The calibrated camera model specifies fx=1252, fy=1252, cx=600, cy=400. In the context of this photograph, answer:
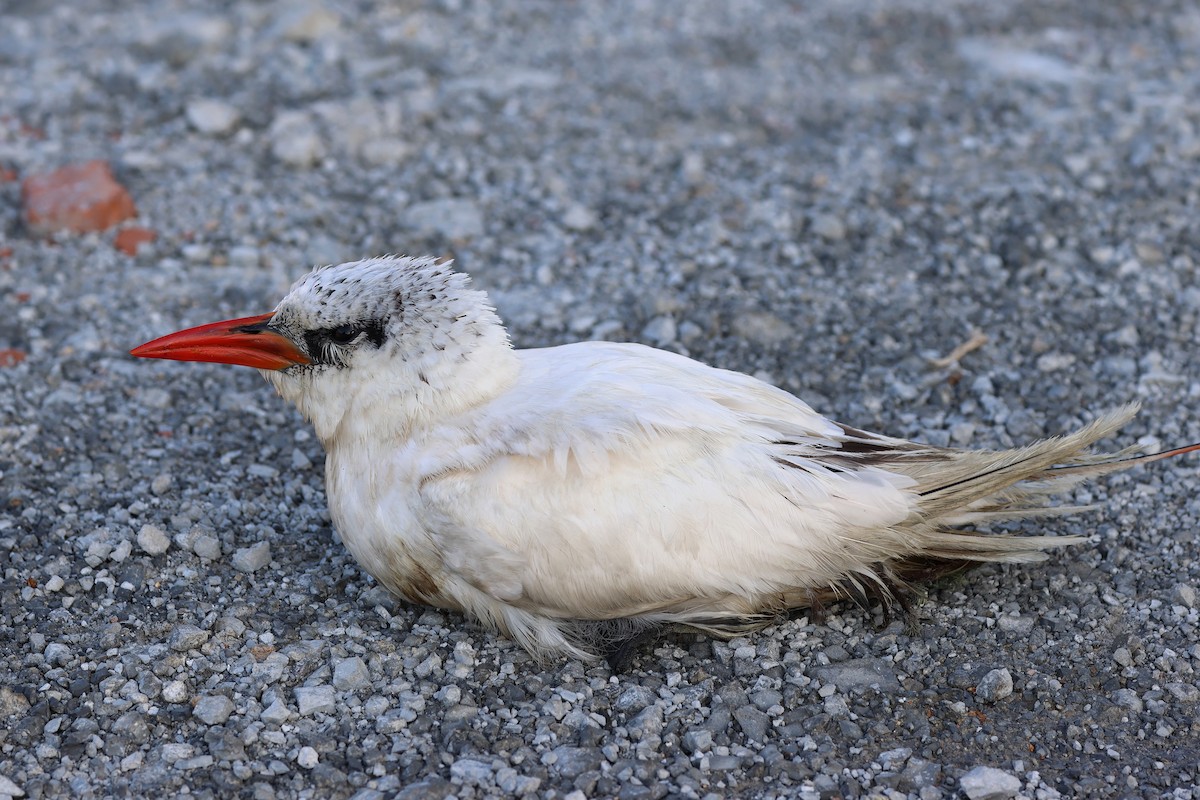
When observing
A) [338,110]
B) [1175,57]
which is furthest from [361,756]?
[1175,57]

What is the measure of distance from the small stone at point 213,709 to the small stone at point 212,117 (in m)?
4.75

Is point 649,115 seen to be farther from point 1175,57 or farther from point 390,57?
point 1175,57

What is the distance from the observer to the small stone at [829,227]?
7020 mm

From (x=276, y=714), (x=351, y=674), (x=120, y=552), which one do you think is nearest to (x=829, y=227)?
(x=351, y=674)

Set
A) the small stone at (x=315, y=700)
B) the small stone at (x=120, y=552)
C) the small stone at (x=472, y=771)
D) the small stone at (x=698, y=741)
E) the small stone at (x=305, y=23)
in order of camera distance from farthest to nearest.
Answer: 1. the small stone at (x=305, y=23)
2. the small stone at (x=120, y=552)
3. the small stone at (x=315, y=700)
4. the small stone at (x=698, y=741)
5. the small stone at (x=472, y=771)

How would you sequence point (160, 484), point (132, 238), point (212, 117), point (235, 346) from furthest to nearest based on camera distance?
point (212, 117), point (132, 238), point (160, 484), point (235, 346)

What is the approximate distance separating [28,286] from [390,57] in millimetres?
3220

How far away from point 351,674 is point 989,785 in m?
2.07

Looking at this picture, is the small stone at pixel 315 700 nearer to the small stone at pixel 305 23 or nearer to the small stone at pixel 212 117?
the small stone at pixel 212 117

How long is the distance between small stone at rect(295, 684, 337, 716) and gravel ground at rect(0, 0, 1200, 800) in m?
0.02

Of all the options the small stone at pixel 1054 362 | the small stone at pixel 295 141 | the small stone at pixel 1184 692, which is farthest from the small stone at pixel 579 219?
the small stone at pixel 1184 692

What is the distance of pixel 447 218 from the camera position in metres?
7.23

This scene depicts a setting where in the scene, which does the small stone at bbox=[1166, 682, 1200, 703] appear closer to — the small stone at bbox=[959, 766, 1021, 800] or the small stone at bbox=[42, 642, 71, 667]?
the small stone at bbox=[959, 766, 1021, 800]

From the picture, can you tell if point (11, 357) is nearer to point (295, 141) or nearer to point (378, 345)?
point (295, 141)
